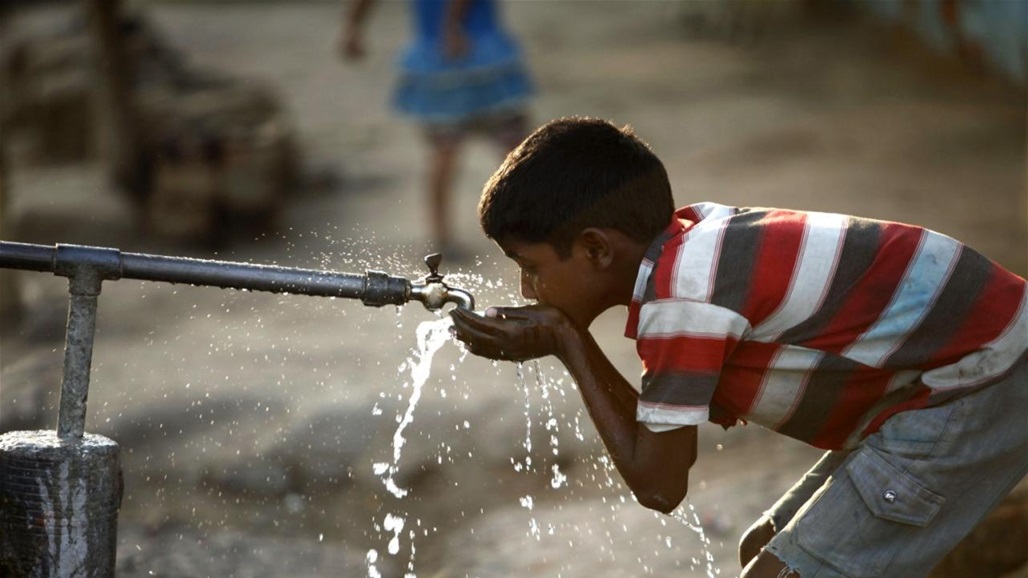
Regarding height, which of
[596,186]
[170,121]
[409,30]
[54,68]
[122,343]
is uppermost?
[409,30]

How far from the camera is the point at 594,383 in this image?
90.0 inches

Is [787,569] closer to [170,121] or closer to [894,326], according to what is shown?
[894,326]

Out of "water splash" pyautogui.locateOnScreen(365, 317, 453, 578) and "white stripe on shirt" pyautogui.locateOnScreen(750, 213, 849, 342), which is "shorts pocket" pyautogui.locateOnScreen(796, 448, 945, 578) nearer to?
"white stripe on shirt" pyautogui.locateOnScreen(750, 213, 849, 342)

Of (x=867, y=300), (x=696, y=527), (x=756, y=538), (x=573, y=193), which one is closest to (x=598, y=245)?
(x=573, y=193)

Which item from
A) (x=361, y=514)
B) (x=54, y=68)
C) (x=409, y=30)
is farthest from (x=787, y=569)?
(x=409, y=30)

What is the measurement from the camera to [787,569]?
2.27 meters

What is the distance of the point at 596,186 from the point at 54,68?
7.74 meters

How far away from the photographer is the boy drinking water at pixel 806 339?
86.0 inches

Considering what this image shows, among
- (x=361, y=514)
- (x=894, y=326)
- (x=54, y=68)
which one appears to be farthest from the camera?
(x=54, y=68)

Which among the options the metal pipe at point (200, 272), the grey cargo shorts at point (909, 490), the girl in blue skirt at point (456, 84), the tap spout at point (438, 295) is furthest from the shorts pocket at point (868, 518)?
the girl in blue skirt at point (456, 84)

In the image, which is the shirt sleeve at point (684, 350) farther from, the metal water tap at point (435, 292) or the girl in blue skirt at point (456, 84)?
the girl in blue skirt at point (456, 84)

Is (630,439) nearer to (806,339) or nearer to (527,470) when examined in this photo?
(806,339)

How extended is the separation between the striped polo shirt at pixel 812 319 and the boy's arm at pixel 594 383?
8cm

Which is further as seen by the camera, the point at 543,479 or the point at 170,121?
the point at 170,121
